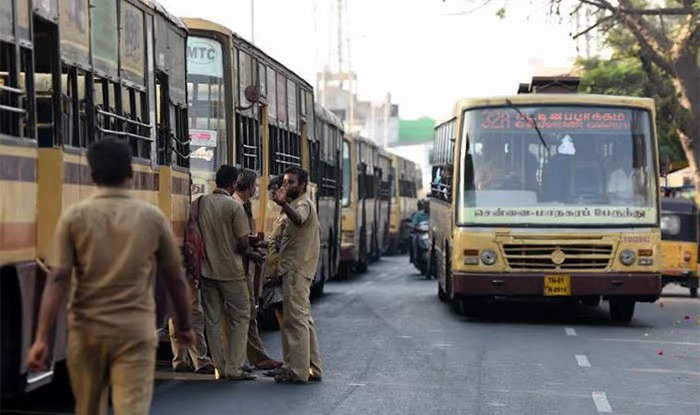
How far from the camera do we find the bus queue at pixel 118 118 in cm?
777

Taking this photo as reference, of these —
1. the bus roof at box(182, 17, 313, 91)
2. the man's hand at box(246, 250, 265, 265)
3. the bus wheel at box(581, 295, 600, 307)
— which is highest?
the bus roof at box(182, 17, 313, 91)

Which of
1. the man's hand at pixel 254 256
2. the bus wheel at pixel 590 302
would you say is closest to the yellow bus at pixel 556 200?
the bus wheel at pixel 590 302

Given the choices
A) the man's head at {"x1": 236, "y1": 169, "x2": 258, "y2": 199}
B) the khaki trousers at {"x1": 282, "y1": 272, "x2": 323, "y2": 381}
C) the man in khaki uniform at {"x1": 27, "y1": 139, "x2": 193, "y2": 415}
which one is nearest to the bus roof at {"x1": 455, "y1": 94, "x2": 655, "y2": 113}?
the man's head at {"x1": 236, "y1": 169, "x2": 258, "y2": 199}

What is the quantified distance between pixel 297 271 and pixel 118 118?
2531 mm

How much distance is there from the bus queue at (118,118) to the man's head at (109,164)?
1.11m

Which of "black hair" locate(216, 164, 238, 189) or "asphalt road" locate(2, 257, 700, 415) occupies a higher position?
"black hair" locate(216, 164, 238, 189)

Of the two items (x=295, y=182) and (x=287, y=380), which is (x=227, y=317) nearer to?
(x=287, y=380)

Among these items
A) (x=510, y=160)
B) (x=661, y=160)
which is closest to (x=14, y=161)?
(x=510, y=160)

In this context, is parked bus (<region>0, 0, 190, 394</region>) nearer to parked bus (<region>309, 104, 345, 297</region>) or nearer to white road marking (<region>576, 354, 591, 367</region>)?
white road marking (<region>576, 354, 591, 367</region>)

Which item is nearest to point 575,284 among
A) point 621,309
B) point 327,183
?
point 621,309

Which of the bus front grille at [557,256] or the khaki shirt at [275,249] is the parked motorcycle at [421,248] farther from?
the khaki shirt at [275,249]

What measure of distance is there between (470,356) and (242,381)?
3.07 m

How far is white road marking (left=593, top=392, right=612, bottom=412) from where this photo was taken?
1093 cm

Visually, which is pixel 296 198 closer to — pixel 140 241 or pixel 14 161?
pixel 14 161
